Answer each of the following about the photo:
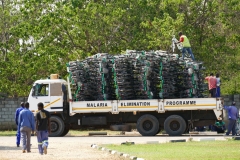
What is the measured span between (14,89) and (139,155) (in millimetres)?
32542

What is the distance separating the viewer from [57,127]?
4000cm

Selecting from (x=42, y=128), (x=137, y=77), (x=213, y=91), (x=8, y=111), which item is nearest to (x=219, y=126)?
(x=213, y=91)

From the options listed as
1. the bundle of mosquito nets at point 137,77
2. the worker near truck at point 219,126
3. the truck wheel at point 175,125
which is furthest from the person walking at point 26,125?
the worker near truck at point 219,126

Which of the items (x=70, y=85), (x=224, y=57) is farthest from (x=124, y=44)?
(x=70, y=85)

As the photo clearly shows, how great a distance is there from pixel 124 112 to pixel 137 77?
6.27 ft

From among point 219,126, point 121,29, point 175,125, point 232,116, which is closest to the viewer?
point 232,116

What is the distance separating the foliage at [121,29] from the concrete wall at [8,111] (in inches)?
134

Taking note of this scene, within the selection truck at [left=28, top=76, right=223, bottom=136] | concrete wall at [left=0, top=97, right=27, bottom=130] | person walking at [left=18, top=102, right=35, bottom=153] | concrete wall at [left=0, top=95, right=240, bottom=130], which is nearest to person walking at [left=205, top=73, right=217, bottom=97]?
truck at [left=28, top=76, right=223, bottom=136]

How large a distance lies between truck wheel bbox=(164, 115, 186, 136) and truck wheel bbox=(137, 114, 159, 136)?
57 cm

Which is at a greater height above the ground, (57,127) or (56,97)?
(56,97)

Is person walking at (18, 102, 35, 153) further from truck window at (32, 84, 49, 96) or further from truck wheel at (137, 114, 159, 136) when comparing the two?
truck window at (32, 84, 49, 96)

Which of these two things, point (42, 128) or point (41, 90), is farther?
point (41, 90)

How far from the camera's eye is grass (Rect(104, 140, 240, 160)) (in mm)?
21922

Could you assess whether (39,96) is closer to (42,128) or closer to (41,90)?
(41,90)
